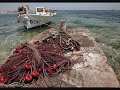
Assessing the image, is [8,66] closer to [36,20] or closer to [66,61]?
[66,61]

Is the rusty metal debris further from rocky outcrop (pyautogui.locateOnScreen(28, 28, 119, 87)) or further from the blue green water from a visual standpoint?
the blue green water

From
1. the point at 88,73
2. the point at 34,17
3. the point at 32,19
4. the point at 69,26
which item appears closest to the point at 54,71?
the point at 88,73

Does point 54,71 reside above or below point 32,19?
above

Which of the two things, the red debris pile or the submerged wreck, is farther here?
the red debris pile

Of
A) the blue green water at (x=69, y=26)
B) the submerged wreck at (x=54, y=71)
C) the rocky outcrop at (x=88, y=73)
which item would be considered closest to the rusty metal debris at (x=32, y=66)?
the submerged wreck at (x=54, y=71)

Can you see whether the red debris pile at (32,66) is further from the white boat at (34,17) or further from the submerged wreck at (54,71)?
the white boat at (34,17)

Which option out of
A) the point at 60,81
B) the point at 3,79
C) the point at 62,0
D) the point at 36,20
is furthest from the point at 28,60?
the point at 36,20

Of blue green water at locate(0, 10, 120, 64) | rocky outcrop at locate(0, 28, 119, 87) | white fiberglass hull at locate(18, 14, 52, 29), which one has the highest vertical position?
rocky outcrop at locate(0, 28, 119, 87)

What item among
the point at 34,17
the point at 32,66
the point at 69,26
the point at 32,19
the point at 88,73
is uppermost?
the point at 32,66

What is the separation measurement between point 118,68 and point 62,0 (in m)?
6.94

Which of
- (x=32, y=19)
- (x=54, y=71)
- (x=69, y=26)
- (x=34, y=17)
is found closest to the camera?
(x=54, y=71)

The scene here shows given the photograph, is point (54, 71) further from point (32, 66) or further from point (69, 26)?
point (69, 26)

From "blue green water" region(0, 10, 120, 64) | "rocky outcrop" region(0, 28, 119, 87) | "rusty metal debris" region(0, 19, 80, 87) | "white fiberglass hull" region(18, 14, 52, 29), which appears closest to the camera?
"rocky outcrop" region(0, 28, 119, 87)

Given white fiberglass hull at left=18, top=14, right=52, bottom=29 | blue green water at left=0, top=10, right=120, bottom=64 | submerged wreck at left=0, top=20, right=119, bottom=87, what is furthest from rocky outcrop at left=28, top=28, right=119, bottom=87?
white fiberglass hull at left=18, top=14, right=52, bottom=29
